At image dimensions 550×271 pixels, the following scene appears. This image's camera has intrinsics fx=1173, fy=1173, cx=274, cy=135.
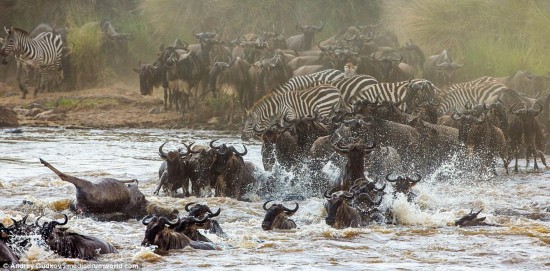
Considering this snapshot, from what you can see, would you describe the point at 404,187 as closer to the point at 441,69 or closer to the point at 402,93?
the point at 402,93

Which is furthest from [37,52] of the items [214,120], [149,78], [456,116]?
[456,116]

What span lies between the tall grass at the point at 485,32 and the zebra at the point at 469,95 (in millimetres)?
2623

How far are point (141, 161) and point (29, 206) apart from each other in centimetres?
575

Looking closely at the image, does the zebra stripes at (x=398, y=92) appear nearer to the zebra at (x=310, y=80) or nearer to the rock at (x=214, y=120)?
the zebra at (x=310, y=80)

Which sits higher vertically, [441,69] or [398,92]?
[441,69]

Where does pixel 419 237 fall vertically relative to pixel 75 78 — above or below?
below

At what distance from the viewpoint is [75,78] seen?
2884 centimetres

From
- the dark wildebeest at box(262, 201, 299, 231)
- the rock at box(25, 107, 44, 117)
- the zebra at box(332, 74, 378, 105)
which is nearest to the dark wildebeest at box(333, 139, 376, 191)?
the dark wildebeest at box(262, 201, 299, 231)

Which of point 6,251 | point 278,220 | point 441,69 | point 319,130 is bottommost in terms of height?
point 6,251

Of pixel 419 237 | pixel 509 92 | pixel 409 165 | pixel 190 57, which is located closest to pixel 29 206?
pixel 419 237

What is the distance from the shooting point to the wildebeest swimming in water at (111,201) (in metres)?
10.9

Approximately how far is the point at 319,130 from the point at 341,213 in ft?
13.7

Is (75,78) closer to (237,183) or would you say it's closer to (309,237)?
(237,183)

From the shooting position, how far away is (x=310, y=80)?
21.7 m
